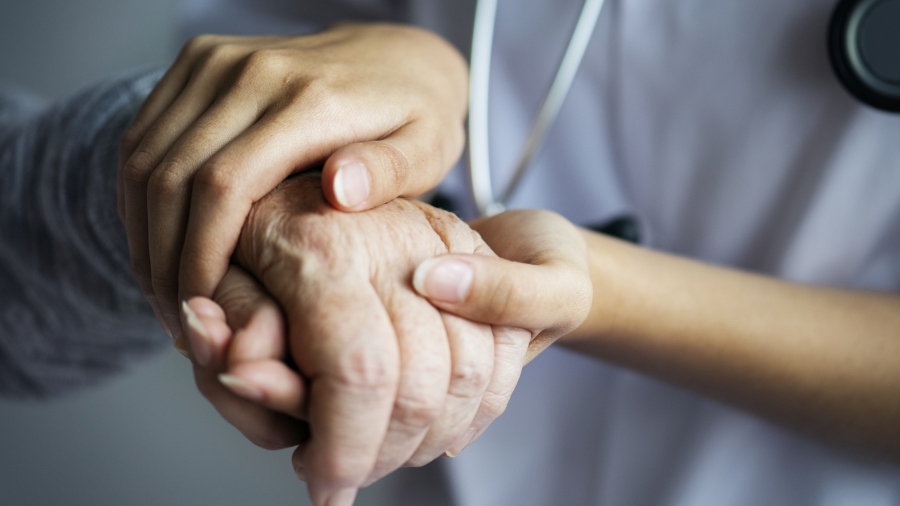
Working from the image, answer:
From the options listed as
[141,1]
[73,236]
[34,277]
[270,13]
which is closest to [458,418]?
[73,236]

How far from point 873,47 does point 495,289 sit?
42 cm

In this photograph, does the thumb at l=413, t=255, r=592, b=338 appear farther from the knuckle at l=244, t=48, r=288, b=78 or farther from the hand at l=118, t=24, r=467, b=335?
the knuckle at l=244, t=48, r=288, b=78

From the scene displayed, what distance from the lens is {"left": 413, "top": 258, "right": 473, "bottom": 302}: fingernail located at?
29 centimetres

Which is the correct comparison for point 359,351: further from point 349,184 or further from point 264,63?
point 264,63

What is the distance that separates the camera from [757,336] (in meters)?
0.49

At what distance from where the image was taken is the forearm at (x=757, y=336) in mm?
469

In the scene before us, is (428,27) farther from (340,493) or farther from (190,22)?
(340,493)

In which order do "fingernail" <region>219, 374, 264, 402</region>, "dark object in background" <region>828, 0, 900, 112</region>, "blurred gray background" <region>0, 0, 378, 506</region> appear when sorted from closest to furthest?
"fingernail" <region>219, 374, 264, 402</region>
"dark object in background" <region>828, 0, 900, 112</region>
"blurred gray background" <region>0, 0, 378, 506</region>

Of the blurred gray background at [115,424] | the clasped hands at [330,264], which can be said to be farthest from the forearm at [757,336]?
the blurred gray background at [115,424]

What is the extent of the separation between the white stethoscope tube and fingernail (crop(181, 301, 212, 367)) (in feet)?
1.05

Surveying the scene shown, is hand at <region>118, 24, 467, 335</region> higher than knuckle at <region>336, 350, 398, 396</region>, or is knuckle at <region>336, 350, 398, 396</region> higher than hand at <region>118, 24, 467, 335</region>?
hand at <region>118, 24, 467, 335</region>

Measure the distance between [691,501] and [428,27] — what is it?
62cm

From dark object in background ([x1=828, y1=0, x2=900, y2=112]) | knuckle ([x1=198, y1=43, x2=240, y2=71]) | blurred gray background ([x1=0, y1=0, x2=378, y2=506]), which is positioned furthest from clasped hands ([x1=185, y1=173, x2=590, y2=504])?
blurred gray background ([x1=0, y1=0, x2=378, y2=506])

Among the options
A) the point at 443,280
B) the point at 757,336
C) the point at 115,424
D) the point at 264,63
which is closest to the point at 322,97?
the point at 264,63
